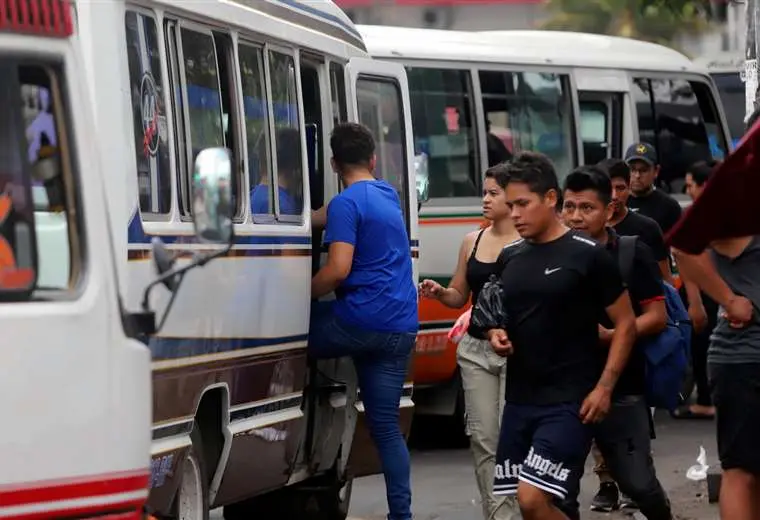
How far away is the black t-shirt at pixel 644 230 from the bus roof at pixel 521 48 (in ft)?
14.0

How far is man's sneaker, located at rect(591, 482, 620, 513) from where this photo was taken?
10.8 meters

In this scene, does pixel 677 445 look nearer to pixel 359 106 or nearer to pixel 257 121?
pixel 359 106

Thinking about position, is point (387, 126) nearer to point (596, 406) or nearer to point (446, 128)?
point (596, 406)

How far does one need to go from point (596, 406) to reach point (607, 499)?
3.30 meters

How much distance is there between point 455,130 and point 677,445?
3037 millimetres

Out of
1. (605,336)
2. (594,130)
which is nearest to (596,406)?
(605,336)

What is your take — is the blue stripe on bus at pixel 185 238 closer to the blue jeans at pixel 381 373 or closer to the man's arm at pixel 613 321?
the blue jeans at pixel 381 373

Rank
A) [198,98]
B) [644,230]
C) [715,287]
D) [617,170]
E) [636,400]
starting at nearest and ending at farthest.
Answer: [715,287] < [198,98] < [636,400] < [644,230] < [617,170]

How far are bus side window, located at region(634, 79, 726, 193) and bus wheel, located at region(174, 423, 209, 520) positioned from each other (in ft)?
34.9

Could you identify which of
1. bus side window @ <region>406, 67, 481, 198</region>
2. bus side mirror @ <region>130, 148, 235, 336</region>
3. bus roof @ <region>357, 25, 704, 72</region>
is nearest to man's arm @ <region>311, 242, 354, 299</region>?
bus side mirror @ <region>130, 148, 235, 336</region>

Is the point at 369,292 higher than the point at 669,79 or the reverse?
the reverse

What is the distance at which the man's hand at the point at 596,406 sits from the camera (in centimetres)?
761

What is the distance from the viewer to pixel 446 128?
15.5 metres

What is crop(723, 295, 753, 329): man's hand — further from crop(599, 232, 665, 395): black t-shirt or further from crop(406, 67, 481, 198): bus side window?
crop(406, 67, 481, 198): bus side window
